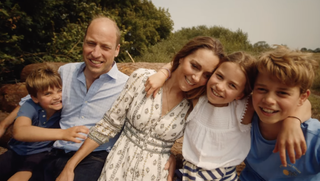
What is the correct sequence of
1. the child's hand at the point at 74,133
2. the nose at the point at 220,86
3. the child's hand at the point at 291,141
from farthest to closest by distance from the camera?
the child's hand at the point at 74,133 → the nose at the point at 220,86 → the child's hand at the point at 291,141

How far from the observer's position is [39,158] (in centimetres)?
200

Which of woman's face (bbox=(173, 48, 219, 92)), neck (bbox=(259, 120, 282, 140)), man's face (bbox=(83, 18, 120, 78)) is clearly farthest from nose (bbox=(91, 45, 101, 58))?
neck (bbox=(259, 120, 282, 140))

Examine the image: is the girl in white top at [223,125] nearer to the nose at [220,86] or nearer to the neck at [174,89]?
the nose at [220,86]

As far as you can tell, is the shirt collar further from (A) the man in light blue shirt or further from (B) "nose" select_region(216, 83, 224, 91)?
(B) "nose" select_region(216, 83, 224, 91)

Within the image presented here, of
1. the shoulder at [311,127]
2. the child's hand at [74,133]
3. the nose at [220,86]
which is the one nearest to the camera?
the shoulder at [311,127]

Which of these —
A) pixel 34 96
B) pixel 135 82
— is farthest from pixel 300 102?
pixel 34 96

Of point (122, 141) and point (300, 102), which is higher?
point (300, 102)

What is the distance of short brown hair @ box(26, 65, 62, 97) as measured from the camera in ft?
6.42

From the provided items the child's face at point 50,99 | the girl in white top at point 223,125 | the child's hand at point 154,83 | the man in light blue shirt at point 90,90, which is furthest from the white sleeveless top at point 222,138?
the child's face at point 50,99

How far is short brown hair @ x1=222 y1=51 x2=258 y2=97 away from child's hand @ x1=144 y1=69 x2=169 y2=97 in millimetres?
560

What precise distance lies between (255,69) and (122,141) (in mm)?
1301

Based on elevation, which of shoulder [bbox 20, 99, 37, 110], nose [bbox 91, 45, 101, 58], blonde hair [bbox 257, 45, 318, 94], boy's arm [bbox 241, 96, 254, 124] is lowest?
shoulder [bbox 20, 99, 37, 110]

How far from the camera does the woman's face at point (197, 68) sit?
147cm

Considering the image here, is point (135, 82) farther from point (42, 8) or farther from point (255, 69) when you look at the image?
point (42, 8)
